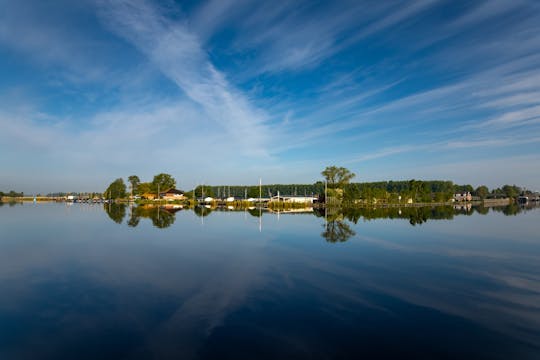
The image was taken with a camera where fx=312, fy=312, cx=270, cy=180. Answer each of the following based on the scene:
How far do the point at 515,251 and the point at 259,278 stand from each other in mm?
15667

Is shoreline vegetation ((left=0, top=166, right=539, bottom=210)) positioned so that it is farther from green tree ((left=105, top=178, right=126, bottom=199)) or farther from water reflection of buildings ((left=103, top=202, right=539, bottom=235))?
water reflection of buildings ((left=103, top=202, right=539, bottom=235))

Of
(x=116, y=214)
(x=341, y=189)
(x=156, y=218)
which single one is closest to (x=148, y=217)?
(x=156, y=218)

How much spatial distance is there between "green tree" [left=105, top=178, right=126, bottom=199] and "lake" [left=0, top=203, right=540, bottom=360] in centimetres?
12704

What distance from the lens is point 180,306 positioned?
28.0 ft

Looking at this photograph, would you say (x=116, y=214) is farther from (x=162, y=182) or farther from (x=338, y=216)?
(x=162, y=182)

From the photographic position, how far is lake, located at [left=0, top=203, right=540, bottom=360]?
634 centimetres

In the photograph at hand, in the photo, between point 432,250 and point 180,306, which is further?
→ point 432,250

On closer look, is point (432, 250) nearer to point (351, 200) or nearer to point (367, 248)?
point (367, 248)

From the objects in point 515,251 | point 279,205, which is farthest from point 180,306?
point 279,205

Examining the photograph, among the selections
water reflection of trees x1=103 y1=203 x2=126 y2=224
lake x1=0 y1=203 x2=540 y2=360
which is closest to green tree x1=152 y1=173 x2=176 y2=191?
water reflection of trees x1=103 y1=203 x2=126 y2=224

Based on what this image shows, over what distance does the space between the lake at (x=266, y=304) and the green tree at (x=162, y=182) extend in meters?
113

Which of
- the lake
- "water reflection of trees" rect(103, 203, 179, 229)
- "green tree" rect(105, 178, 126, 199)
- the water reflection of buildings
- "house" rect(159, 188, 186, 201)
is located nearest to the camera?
the lake

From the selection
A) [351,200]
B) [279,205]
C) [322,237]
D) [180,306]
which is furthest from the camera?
[351,200]

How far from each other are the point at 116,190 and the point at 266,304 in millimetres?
139960
